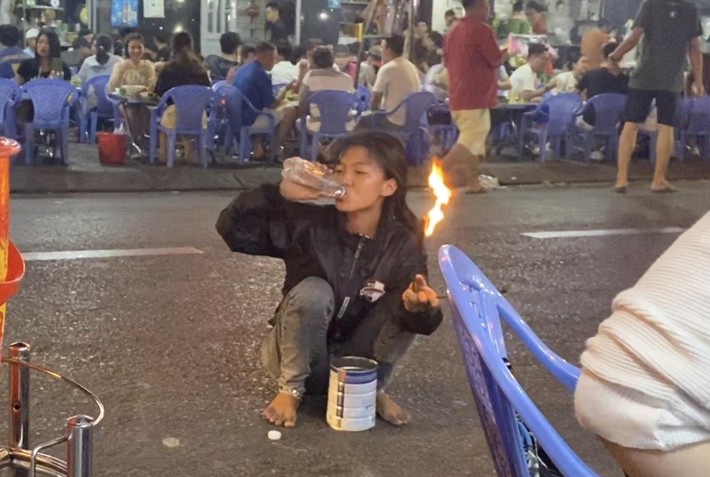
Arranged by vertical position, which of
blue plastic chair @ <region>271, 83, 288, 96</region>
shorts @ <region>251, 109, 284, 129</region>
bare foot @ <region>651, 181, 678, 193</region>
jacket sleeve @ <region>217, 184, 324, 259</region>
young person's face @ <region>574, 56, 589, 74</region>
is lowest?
bare foot @ <region>651, 181, 678, 193</region>

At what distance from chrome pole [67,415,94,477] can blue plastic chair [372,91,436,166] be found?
368 inches

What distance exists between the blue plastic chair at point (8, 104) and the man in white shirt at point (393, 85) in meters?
3.53

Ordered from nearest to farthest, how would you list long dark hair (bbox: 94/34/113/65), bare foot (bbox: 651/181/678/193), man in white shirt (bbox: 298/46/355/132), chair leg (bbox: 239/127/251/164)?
bare foot (bbox: 651/181/678/193)
man in white shirt (bbox: 298/46/355/132)
chair leg (bbox: 239/127/251/164)
long dark hair (bbox: 94/34/113/65)

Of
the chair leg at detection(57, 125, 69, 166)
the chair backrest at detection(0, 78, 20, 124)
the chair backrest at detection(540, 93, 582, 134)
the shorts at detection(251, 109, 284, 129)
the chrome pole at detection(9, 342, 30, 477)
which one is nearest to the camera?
the chrome pole at detection(9, 342, 30, 477)

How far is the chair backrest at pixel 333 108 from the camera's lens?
11.0 meters

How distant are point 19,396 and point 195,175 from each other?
802 centimetres

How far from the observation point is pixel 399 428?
380 cm

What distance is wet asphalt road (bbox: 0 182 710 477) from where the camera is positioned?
3.54 meters

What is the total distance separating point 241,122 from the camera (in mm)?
11492

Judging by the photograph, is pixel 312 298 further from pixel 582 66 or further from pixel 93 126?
pixel 582 66


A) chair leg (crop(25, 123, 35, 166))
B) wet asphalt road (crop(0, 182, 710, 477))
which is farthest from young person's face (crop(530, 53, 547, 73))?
chair leg (crop(25, 123, 35, 166))

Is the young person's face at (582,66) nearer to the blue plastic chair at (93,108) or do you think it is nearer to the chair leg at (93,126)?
the blue plastic chair at (93,108)

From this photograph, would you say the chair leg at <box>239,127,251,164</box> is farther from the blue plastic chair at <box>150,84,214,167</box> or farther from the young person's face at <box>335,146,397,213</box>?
the young person's face at <box>335,146,397,213</box>

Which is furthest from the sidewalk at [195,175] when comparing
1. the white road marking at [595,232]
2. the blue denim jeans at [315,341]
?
the blue denim jeans at [315,341]
